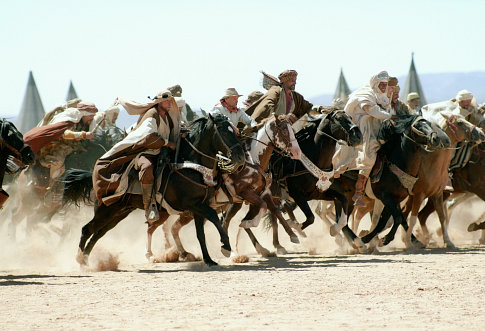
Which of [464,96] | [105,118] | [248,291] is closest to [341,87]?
[464,96]

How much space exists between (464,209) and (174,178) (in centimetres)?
973

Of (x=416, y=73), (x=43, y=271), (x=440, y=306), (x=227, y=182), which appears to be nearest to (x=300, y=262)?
(x=227, y=182)

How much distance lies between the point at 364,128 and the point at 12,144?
573 cm

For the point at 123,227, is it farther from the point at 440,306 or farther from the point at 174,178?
the point at 440,306

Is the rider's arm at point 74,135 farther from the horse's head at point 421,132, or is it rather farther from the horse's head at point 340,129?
the horse's head at point 421,132

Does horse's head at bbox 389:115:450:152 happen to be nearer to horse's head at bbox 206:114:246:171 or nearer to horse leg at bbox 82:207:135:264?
horse's head at bbox 206:114:246:171

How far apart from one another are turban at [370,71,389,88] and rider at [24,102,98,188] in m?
4.51

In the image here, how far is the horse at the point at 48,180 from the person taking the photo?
14898 millimetres

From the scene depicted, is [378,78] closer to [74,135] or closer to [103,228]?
[74,135]

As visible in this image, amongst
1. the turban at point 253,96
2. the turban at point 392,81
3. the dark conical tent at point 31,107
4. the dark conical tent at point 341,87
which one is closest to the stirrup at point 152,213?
the turban at point 253,96

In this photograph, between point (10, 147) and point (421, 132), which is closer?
point (10, 147)

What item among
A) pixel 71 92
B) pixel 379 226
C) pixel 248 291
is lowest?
pixel 248 291

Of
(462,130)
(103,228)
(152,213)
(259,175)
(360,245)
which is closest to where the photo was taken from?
(152,213)

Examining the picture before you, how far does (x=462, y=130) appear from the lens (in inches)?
583
